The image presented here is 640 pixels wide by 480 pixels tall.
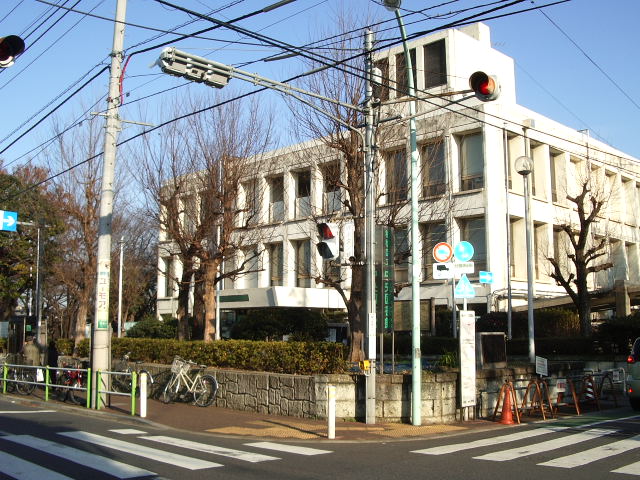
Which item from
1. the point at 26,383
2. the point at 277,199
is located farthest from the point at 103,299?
the point at 277,199

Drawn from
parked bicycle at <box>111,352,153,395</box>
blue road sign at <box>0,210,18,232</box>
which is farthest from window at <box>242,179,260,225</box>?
blue road sign at <box>0,210,18,232</box>

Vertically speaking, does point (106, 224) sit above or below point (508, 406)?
above

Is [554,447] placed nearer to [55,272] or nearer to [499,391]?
[499,391]

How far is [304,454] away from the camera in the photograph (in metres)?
9.91

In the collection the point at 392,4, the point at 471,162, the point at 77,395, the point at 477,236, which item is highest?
the point at 471,162

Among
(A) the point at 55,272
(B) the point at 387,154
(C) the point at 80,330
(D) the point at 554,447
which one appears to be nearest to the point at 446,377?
(D) the point at 554,447

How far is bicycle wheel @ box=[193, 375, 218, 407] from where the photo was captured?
15.8 metres

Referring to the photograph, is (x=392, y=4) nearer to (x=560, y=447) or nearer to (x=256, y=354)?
(x=560, y=447)

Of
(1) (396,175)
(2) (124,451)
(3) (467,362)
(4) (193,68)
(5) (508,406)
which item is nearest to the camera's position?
(2) (124,451)

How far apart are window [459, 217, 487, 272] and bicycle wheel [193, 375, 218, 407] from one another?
1787 centimetres

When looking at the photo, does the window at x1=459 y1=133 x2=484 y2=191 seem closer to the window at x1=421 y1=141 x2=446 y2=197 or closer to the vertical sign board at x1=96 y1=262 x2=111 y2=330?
the window at x1=421 y1=141 x2=446 y2=197

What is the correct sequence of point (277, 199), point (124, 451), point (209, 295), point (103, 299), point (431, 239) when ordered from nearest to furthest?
point (124, 451)
point (103, 299)
point (209, 295)
point (431, 239)
point (277, 199)

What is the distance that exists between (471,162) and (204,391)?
1994 cm

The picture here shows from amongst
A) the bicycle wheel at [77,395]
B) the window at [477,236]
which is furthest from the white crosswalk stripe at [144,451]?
the window at [477,236]
